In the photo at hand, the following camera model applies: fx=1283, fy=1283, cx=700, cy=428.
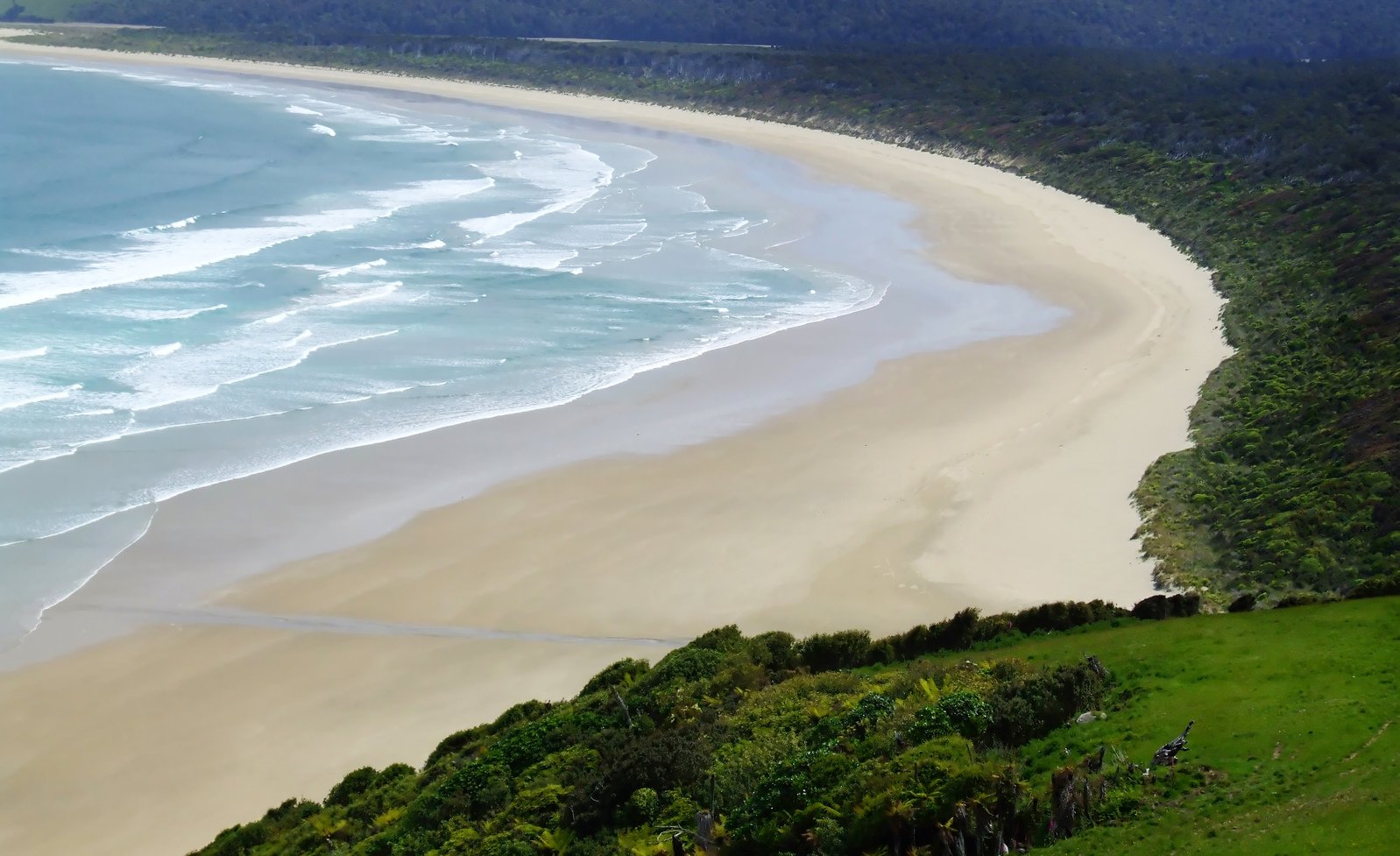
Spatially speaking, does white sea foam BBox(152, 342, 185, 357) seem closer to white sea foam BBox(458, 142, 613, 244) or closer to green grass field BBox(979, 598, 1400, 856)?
white sea foam BBox(458, 142, 613, 244)

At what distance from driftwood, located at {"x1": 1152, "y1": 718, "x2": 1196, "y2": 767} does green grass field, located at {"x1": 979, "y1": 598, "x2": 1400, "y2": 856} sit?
0.13 metres

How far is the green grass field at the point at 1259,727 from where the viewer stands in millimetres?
10258

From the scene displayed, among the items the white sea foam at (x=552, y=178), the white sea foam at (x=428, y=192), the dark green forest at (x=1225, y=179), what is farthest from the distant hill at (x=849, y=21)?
the white sea foam at (x=428, y=192)

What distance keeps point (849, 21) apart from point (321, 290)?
10008cm

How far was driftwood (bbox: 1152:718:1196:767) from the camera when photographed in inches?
452

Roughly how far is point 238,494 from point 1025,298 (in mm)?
25051

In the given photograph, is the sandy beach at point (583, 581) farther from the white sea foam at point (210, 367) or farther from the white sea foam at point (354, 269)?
the white sea foam at point (354, 269)

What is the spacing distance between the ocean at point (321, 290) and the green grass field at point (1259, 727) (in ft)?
52.4

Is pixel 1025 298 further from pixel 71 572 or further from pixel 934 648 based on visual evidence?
pixel 71 572

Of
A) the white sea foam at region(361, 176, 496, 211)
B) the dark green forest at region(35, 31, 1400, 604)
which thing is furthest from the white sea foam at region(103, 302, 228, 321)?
the dark green forest at region(35, 31, 1400, 604)

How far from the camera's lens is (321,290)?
125ft

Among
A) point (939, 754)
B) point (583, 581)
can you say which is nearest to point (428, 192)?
point (583, 581)

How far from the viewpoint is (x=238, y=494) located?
2409cm

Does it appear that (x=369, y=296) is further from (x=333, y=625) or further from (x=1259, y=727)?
(x=1259, y=727)
